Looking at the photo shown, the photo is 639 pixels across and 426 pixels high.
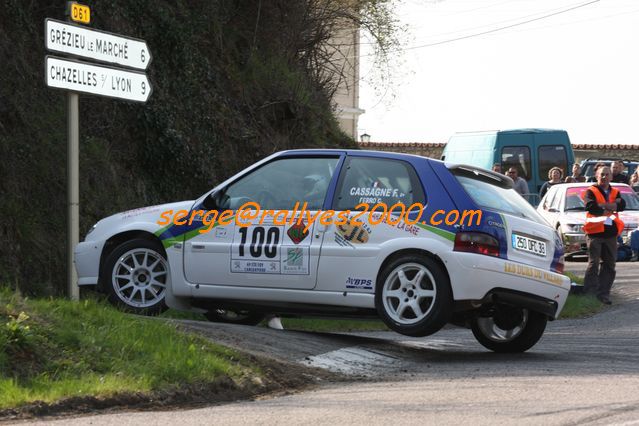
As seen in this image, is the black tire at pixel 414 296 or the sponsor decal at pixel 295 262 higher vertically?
the sponsor decal at pixel 295 262

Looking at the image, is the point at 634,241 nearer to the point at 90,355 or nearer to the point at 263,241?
the point at 263,241

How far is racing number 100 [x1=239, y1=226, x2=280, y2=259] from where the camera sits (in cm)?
1101

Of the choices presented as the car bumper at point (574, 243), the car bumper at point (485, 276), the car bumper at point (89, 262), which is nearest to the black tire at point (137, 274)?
the car bumper at point (89, 262)

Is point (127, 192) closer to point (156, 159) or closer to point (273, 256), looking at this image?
point (156, 159)

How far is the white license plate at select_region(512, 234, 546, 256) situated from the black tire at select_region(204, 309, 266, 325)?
2.97 metres

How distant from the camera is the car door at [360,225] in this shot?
1061 centimetres

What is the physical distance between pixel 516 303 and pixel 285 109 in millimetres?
14044

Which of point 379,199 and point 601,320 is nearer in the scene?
point 379,199

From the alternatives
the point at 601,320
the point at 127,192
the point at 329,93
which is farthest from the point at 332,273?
the point at 329,93

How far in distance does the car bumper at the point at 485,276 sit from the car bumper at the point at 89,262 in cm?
347

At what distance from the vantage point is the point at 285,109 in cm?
2405

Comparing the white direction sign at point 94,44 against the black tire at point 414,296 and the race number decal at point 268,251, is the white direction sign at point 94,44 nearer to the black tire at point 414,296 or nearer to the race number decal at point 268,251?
the race number decal at point 268,251

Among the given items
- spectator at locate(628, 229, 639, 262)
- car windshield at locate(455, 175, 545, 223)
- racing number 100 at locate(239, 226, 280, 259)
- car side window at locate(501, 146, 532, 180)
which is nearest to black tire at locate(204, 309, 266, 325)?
racing number 100 at locate(239, 226, 280, 259)

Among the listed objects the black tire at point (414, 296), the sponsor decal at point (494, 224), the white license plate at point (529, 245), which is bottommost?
the black tire at point (414, 296)
